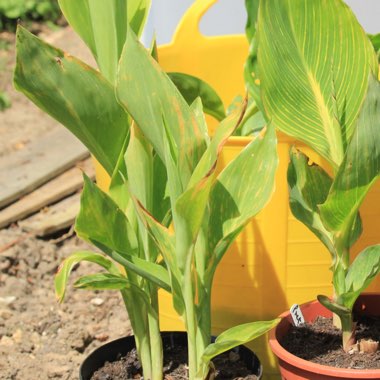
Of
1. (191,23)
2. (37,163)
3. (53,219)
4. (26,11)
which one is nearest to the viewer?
(191,23)

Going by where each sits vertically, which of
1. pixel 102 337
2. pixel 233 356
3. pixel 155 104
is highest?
pixel 155 104

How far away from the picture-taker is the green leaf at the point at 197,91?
170 cm

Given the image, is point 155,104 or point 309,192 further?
point 309,192

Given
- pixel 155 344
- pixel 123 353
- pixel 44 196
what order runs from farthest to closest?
pixel 44 196, pixel 123 353, pixel 155 344

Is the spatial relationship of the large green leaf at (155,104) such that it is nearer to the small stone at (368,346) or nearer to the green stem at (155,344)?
the green stem at (155,344)

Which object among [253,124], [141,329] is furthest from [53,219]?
[141,329]

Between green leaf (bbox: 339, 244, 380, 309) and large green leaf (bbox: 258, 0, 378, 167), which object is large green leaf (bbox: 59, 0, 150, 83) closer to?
large green leaf (bbox: 258, 0, 378, 167)

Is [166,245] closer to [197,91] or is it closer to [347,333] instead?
[347,333]

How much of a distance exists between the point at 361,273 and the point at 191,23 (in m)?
0.89

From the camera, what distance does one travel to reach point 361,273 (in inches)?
56.3

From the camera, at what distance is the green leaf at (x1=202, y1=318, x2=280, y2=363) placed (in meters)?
1.34

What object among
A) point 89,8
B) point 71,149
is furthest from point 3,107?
point 89,8

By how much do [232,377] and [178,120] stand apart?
474 mm

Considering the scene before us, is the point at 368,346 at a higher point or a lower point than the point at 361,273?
lower
